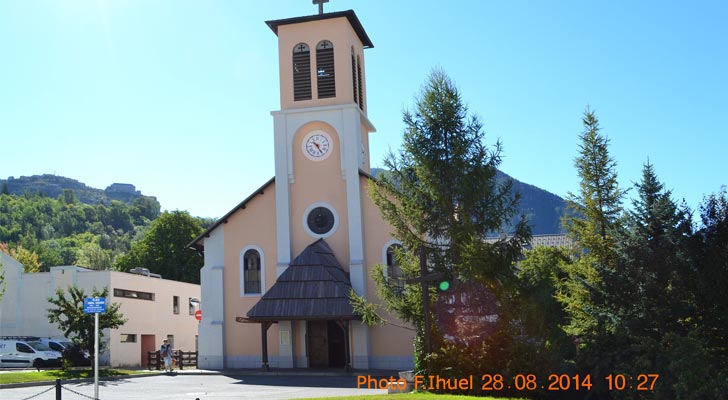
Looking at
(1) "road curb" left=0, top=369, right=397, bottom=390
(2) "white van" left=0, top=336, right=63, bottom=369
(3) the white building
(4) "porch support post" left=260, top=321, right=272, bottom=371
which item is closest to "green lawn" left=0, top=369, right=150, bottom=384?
(1) "road curb" left=0, top=369, right=397, bottom=390

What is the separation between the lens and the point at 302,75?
3375 cm

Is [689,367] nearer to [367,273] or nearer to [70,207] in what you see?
[367,273]

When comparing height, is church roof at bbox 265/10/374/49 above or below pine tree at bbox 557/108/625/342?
above

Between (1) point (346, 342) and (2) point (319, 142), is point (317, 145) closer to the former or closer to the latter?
(2) point (319, 142)

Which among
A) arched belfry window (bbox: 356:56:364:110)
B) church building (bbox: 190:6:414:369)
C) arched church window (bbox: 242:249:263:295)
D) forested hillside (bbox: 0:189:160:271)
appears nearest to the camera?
church building (bbox: 190:6:414:369)

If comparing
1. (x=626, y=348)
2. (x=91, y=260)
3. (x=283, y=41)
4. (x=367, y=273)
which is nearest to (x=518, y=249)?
(x=626, y=348)

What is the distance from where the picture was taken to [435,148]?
62.6 feet

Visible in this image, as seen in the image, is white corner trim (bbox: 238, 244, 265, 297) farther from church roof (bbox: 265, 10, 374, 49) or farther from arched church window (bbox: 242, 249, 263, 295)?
church roof (bbox: 265, 10, 374, 49)

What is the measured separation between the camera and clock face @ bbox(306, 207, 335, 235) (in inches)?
1282

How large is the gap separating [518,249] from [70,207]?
173 metres

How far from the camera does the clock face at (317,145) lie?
3300cm

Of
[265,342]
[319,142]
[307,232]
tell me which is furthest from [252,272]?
[319,142]

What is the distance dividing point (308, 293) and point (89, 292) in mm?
14469

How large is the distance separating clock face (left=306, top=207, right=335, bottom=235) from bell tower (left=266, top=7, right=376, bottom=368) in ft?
0.14
